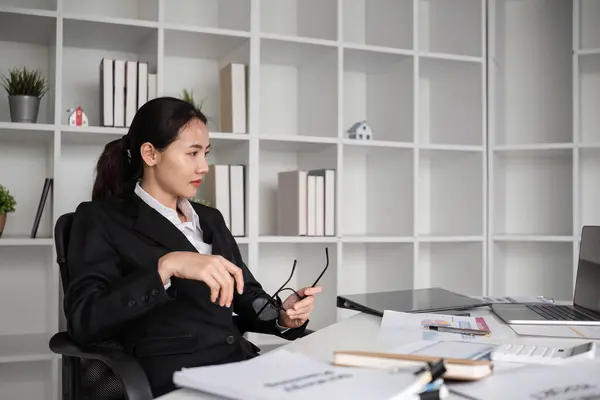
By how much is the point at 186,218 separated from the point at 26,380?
4.50 feet

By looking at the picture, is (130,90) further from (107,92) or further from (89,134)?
(89,134)

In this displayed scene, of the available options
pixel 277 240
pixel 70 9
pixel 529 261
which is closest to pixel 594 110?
pixel 529 261

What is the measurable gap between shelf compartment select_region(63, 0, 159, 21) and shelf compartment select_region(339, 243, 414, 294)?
1.43 meters

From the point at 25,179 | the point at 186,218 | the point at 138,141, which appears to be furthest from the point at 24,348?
the point at 138,141

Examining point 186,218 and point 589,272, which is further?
point 186,218

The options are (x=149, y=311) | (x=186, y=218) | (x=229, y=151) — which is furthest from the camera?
(x=229, y=151)

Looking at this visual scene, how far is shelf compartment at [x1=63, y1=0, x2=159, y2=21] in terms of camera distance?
9.14 ft

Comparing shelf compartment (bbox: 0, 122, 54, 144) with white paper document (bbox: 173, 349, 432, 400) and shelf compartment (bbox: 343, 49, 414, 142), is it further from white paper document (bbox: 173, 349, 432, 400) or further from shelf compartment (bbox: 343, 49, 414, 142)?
white paper document (bbox: 173, 349, 432, 400)

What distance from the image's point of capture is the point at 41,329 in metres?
2.74

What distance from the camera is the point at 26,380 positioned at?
8.97 feet

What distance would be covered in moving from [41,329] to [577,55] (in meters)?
2.65

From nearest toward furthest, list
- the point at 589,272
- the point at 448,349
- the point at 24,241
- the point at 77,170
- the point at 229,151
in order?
the point at 448,349 < the point at 589,272 < the point at 24,241 < the point at 77,170 < the point at 229,151

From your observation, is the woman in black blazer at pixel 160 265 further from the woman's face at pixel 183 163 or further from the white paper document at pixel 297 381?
the white paper document at pixel 297 381

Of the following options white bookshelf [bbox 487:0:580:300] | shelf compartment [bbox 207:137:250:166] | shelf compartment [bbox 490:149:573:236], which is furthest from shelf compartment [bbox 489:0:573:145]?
shelf compartment [bbox 207:137:250:166]
